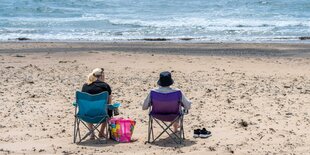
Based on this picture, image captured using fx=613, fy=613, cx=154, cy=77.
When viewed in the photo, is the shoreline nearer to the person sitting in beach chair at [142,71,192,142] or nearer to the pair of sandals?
the pair of sandals

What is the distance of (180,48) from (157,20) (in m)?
16.4

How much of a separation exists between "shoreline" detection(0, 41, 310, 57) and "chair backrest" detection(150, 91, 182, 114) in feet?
36.9

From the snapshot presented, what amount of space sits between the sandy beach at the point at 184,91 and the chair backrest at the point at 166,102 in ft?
1.44

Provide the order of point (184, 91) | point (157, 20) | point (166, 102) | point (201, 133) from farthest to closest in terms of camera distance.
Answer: point (157, 20)
point (184, 91)
point (201, 133)
point (166, 102)

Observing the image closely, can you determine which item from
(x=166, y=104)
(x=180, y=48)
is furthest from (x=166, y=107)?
(x=180, y=48)

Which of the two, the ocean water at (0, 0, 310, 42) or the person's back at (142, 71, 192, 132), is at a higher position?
the person's back at (142, 71, 192, 132)

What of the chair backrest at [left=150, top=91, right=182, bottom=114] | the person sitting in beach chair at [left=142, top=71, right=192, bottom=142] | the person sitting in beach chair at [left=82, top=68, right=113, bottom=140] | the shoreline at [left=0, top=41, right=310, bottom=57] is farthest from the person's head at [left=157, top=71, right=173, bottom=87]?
the shoreline at [left=0, top=41, right=310, bottom=57]

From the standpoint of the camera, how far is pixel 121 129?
8156 mm

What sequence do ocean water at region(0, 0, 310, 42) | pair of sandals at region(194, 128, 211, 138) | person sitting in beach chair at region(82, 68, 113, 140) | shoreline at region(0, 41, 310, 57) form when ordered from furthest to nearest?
ocean water at region(0, 0, 310, 42) → shoreline at region(0, 41, 310, 57) → pair of sandals at region(194, 128, 211, 138) → person sitting in beach chair at region(82, 68, 113, 140)

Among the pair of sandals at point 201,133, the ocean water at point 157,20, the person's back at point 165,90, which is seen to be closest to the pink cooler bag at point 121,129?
the person's back at point 165,90

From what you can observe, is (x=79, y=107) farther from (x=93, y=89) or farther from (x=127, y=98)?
(x=127, y=98)

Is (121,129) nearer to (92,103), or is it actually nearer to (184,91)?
(92,103)

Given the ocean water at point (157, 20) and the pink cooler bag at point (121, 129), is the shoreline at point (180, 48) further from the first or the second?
the pink cooler bag at point (121, 129)

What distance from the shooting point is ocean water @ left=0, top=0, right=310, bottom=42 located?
27.8 meters
